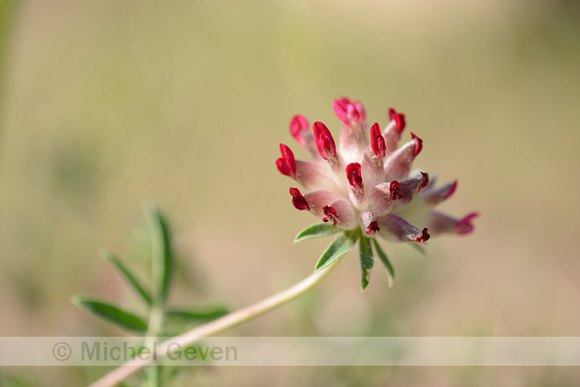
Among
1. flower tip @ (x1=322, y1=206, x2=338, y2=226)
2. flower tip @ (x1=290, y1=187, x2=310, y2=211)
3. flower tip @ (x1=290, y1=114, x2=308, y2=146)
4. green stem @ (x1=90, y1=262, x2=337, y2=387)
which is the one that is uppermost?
flower tip @ (x1=290, y1=114, x2=308, y2=146)

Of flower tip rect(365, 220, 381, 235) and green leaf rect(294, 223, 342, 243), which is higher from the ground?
green leaf rect(294, 223, 342, 243)

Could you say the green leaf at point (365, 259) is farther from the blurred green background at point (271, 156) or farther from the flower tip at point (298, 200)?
the blurred green background at point (271, 156)

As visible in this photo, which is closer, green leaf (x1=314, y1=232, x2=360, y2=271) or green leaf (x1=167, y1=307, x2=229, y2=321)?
green leaf (x1=314, y1=232, x2=360, y2=271)

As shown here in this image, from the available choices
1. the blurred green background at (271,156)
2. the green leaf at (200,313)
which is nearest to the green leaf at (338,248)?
the green leaf at (200,313)

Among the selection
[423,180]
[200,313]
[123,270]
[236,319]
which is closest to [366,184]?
[423,180]

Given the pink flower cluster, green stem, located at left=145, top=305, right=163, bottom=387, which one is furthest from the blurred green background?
the pink flower cluster

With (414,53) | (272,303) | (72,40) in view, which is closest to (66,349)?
(272,303)

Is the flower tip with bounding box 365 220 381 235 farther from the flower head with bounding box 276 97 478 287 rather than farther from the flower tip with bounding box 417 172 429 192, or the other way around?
the flower tip with bounding box 417 172 429 192
